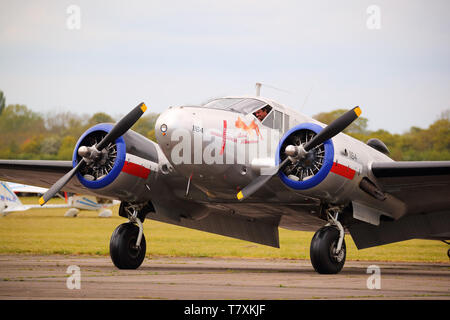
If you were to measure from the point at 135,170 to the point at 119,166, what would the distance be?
431 mm

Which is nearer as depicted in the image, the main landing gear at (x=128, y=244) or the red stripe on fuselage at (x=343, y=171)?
the red stripe on fuselage at (x=343, y=171)

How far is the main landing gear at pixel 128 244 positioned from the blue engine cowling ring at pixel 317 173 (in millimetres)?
3935

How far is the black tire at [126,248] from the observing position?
14.2 metres

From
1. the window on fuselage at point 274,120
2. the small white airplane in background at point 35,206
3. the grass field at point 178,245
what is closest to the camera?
the window on fuselage at point 274,120

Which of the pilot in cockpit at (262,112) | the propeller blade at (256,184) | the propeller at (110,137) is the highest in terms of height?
the pilot in cockpit at (262,112)

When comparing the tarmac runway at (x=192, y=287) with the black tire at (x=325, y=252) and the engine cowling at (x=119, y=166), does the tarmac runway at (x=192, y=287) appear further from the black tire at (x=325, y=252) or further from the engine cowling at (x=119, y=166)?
the engine cowling at (x=119, y=166)

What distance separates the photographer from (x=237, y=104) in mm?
13789

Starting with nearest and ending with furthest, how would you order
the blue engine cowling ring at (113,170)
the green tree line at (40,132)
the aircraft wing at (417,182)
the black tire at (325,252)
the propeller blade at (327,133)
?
the propeller blade at (327,133) < the black tire at (325,252) < the aircraft wing at (417,182) < the blue engine cowling ring at (113,170) < the green tree line at (40,132)

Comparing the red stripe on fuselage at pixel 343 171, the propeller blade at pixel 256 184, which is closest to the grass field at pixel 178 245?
the propeller blade at pixel 256 184

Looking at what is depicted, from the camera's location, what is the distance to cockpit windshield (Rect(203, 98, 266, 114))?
13.6 metres

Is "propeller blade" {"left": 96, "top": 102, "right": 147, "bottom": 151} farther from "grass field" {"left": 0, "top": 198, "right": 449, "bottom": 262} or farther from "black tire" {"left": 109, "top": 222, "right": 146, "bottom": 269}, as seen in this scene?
"grass field" {"left": 0, "top": 198, "right": 449, "bottom": 262}

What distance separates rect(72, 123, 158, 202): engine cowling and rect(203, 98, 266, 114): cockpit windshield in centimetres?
194

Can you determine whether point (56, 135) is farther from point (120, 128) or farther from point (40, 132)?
point (120, 128)

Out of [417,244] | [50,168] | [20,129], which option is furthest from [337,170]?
[20,129]
